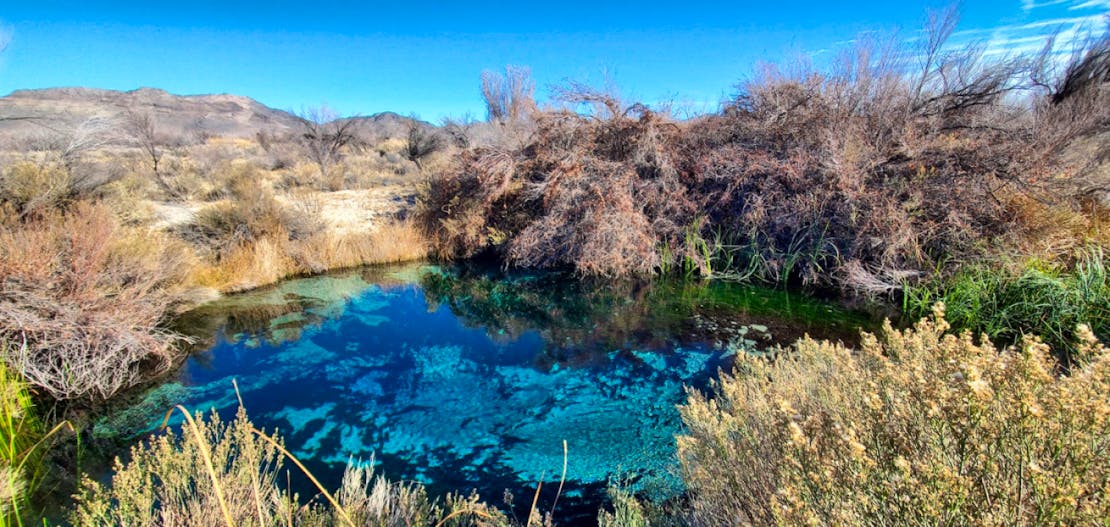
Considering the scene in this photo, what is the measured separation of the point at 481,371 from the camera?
557cm

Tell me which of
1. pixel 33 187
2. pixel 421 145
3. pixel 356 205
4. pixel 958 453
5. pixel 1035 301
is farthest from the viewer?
→ pixel 421 145

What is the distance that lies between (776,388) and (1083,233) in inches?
280

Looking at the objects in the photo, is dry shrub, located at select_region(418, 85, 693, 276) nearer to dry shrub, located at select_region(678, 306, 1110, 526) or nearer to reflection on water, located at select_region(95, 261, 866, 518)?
reflection on water, located at select_region(95, 261, 866, 518)

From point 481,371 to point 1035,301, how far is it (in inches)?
278

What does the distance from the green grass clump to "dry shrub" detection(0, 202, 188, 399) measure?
995 cm

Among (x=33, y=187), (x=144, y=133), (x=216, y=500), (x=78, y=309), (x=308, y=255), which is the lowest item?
(x=216, y=500)

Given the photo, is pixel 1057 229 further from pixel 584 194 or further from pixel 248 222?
pixel 248 222

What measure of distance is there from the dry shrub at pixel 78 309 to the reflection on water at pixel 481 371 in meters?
0.53

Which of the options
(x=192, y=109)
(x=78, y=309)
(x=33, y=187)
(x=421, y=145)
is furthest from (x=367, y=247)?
(x=192, y=109)

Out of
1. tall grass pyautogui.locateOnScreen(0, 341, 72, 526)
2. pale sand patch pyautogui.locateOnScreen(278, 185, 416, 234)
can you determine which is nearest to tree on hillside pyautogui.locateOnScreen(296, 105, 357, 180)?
pale sand patch pyautogui.locateOnScreen(278, 185, 416, 234)

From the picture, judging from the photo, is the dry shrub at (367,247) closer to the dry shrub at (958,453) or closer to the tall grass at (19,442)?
the tall grass at (19,442)

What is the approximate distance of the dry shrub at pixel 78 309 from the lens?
169 inches

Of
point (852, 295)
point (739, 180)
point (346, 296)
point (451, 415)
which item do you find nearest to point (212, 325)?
point (346, 296)

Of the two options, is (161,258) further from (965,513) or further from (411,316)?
(965,513)
